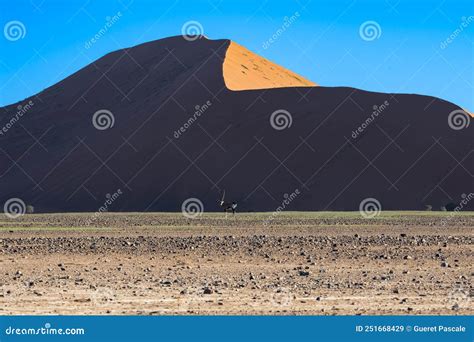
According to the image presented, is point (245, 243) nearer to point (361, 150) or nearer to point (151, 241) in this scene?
point (151, 241)

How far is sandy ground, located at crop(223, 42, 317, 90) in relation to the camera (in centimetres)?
9288

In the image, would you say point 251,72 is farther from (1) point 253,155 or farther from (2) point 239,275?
(2) point 239,275

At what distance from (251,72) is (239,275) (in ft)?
283

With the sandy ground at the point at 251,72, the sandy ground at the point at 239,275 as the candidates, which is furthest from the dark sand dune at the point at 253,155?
the sandy ground at the point at 239,275

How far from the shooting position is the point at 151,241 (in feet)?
86.6

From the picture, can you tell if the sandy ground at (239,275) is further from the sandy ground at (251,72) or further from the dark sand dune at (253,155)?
the sandy ground at (251,72)

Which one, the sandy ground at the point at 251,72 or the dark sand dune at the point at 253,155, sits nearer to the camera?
the dark sand dune at the point at 253,155

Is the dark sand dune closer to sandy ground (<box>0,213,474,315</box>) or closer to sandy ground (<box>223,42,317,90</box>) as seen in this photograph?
sandy ground (<box>223,42,317,90</box>)

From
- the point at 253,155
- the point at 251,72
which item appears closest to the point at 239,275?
the point at 253,155

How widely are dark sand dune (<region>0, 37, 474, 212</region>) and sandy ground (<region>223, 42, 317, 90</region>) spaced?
2.65m

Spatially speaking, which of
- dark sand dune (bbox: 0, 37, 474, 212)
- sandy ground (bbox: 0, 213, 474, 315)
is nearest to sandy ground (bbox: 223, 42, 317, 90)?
dark sand dune (bbox: 0, 37, 474, 212)

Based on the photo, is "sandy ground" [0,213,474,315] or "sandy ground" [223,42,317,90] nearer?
"sandy ground" [0,213,474,315]

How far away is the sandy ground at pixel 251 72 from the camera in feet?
305

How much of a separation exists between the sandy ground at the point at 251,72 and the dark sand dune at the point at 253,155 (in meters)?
2.65
